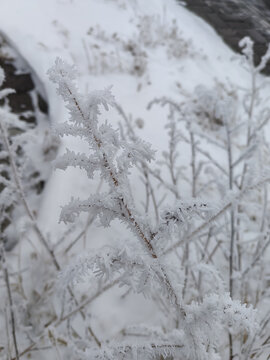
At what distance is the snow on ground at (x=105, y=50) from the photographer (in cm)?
240

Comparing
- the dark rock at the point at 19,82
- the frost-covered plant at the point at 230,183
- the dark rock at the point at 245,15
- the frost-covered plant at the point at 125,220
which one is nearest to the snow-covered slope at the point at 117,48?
the dark rock at the point at 19,82

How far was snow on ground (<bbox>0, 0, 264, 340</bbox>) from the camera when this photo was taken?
240cm

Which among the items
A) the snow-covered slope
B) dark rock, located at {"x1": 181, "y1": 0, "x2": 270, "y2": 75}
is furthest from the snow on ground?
dark rock, located at {"x1": 181, "y1": 0, "x2": 270, "y2": 75}

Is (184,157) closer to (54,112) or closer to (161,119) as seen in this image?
(161,119)

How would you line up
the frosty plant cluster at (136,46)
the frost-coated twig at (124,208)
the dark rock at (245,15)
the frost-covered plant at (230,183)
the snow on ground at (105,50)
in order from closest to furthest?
the frost-coated twig at (124,208) < the frost-covered plant at (230,183) < the dark rock at (245,15) < the snow on ground at (105,50) < the frosty plant cluster at (136,46)

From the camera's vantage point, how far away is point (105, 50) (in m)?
4.13

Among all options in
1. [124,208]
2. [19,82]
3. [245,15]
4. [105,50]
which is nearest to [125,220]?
[124,208]

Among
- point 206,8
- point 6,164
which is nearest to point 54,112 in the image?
point 6,164

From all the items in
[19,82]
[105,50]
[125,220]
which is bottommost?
[19,82]

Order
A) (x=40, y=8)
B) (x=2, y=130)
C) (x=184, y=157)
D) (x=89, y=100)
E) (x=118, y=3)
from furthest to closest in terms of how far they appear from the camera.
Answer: (x=118, y=3), (x=40, y=8), (x=184, y=157), (x=2, y=130), (x=89, y=100)

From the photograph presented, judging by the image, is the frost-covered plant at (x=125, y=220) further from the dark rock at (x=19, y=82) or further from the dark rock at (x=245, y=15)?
the dark rock at (x=19, y=82)

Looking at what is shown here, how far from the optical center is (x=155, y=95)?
3443 millimetres

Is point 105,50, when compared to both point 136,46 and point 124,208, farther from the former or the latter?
point 124,208

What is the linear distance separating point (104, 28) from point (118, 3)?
0.61m
